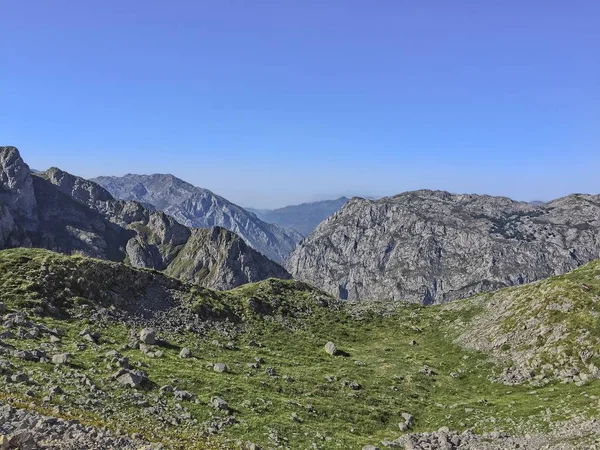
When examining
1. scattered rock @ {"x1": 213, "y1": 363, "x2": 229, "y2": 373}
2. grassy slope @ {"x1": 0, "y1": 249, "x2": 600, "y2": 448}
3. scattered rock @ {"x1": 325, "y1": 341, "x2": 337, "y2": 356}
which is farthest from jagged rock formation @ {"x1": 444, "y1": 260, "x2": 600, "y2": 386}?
scattered rock @ {"x1": 213, "y1": 363, "x2": 229, "y2": 373}

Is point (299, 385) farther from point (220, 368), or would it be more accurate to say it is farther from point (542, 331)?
point (542, 331)

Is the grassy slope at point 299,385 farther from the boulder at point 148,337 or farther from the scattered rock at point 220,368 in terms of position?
the boulder at point 148,337

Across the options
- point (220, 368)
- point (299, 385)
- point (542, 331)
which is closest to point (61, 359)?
point (220, 368)

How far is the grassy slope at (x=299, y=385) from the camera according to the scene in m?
28.8

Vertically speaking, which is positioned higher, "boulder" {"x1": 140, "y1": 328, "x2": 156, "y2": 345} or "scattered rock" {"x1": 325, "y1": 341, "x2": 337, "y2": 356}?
"boulder" {"x1": 140, "y1": 328, "x2": 156, "y2": 345}

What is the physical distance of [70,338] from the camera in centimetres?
3947

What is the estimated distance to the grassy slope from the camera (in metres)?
28.8

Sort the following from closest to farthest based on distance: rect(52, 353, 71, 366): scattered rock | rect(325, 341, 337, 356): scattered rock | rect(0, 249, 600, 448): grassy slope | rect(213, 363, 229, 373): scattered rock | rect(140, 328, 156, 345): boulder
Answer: rect(0, 249, 600, 448): grassy slope → rect(52, 353, 71, 366): scattered rock → rect(213, 363, 229, 373): scattered rock → rect(140, 328, 156, 345): boulder → rect(325, 341, 337, 356): scattered rock

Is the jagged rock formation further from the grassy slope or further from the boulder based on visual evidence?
the boulder

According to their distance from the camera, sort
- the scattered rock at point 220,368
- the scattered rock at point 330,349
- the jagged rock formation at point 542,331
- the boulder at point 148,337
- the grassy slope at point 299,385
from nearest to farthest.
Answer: the grassy slope at point 299,385 → the scattered rock at point 220,368 → the boulder at point 148,337 → the jagged rock formation at point 542,331 → the scattered rock at point 330,349

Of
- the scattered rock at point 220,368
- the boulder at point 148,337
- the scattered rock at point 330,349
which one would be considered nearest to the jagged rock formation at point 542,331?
the scattered rock at point 330,349

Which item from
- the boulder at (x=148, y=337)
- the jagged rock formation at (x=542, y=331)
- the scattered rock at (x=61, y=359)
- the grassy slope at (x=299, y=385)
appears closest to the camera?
the grassy slope at (x=299, y=385)

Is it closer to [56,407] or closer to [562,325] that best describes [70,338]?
[56,407]

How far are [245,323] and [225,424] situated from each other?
34.3 m
